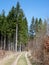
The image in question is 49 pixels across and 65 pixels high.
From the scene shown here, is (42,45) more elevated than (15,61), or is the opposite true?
(42,45)

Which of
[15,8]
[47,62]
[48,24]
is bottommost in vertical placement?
[47,62]

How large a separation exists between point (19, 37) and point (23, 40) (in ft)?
13.1

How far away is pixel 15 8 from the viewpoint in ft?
221

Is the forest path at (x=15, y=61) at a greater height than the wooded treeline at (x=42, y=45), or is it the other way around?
the wooded treeline at (x=42, y=45)

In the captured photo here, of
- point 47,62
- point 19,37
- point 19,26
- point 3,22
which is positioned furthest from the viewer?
point 19,37

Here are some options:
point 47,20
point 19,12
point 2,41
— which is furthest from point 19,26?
point 47,20

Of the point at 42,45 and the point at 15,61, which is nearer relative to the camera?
the point at 42,45

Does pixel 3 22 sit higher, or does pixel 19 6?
pixel 19 6

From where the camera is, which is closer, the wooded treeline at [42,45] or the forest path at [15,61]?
the wooded treeline at [42,45]

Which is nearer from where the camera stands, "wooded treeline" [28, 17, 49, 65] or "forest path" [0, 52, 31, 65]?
Result: "wooded treeline" [28, 17, 49, 65]

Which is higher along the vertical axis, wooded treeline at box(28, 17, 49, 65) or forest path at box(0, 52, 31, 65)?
wooded treeline at box(28, 17, 49, 65)

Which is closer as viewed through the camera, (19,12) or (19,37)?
(19,12)

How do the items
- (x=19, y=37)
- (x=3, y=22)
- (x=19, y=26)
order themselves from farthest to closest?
(x=19, y=37)
(x=19, y=26)
(x=3, y=22)

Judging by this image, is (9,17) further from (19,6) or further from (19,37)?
(19,37)
